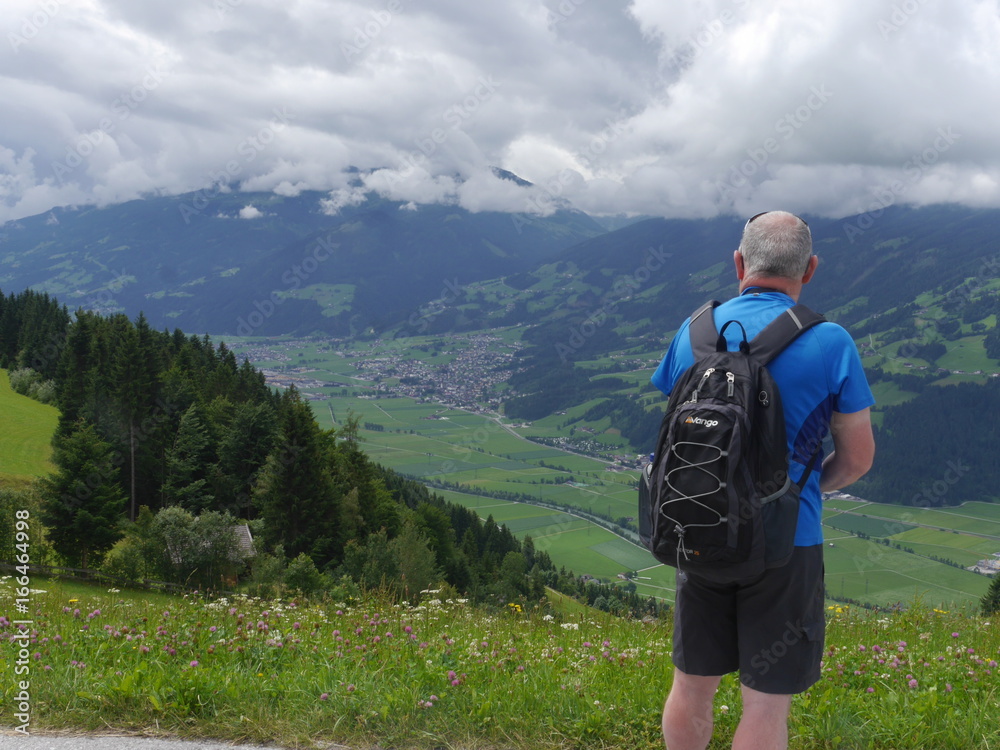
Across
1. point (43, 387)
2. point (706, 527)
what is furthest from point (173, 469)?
point (706, 527)

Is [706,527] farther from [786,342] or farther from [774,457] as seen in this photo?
[786,342]

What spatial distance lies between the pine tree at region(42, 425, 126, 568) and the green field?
359 inches

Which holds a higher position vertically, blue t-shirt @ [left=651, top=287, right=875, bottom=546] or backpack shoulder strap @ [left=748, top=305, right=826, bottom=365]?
backpack shoulder strap @ [left=748, top=305, right=826, bottom=365]

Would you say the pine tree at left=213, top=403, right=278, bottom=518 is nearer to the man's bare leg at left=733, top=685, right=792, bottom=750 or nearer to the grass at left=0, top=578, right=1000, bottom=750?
the grass at left=0, top=578, right=1000, bottom=750

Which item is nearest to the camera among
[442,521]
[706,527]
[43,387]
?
[706,527]

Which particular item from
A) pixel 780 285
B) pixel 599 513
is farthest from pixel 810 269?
pixel 599 513

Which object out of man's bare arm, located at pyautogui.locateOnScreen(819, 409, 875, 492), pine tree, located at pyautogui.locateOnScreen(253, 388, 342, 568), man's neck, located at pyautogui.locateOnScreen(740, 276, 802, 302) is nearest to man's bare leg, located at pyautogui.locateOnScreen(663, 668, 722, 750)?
man's bare arm, located at pyautogui.locateOnScreen(819, 409, 875, 492)

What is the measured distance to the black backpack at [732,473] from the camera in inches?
106

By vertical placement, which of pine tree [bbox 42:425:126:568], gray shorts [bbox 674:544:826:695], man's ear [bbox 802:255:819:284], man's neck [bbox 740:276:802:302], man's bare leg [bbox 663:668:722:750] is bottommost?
pine tree [bbox 42:425:126:568]

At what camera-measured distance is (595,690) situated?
14.6 feet

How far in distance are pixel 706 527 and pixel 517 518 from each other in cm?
10931

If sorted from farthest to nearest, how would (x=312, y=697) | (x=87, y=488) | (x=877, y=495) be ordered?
(x=877, y=495)
(x=87, y=488)
(x=312, y=697)

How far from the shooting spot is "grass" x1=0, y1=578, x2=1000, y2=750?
4.09 meters
